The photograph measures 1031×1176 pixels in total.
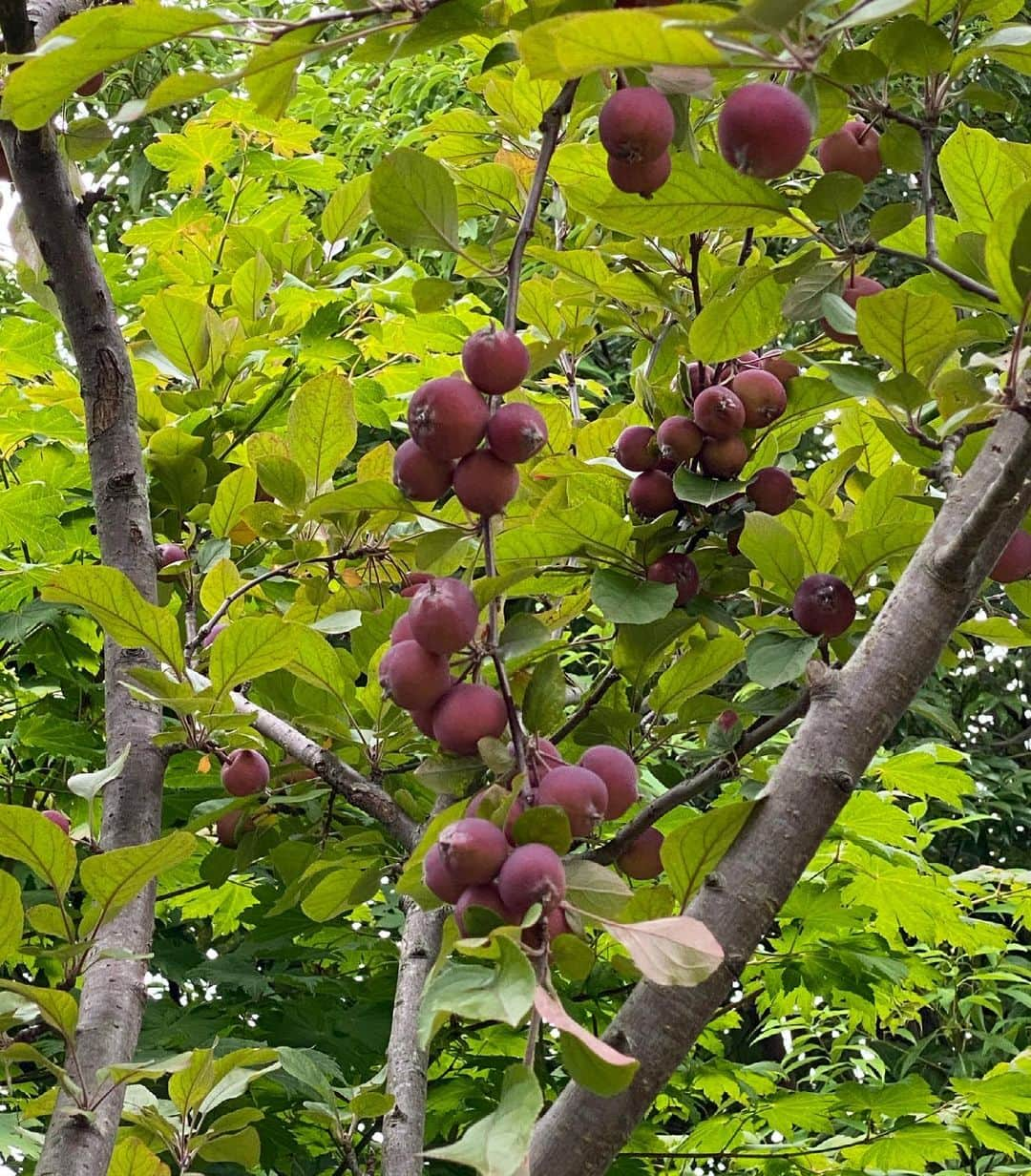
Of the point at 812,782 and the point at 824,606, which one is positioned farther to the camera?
the point at 824,606

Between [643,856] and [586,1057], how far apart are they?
37 cm

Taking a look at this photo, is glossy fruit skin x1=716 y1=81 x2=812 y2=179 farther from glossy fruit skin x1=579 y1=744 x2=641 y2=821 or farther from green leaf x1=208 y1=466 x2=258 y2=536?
green leaf x1=208 y1=466 x2=258 y2=536

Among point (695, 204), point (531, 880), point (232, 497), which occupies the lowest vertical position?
point (232, 497)

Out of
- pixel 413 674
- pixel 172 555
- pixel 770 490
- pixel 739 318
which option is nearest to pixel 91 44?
pixel 413 674

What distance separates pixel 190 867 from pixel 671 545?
1066 millimetres

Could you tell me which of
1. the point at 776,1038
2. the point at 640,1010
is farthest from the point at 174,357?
the point at 776,1038

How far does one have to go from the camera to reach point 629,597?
93cm

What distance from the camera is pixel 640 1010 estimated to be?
71cm

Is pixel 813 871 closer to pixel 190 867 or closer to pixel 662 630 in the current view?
pixel 190 867

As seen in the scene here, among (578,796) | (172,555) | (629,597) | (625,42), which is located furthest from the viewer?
(172,555)

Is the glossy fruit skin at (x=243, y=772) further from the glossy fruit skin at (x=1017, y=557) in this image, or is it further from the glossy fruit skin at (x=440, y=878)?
the glossy fruit skin at (x=1017, y=557)

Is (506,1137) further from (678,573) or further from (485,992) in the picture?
(678,573)

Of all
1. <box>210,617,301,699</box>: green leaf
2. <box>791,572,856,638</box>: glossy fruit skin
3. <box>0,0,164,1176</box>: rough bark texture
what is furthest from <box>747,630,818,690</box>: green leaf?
<box>0,0,164,1176</box>: rough bark texture

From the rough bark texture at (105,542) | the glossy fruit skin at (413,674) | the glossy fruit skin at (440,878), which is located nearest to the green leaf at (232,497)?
the rough bark texture at (105,542)
